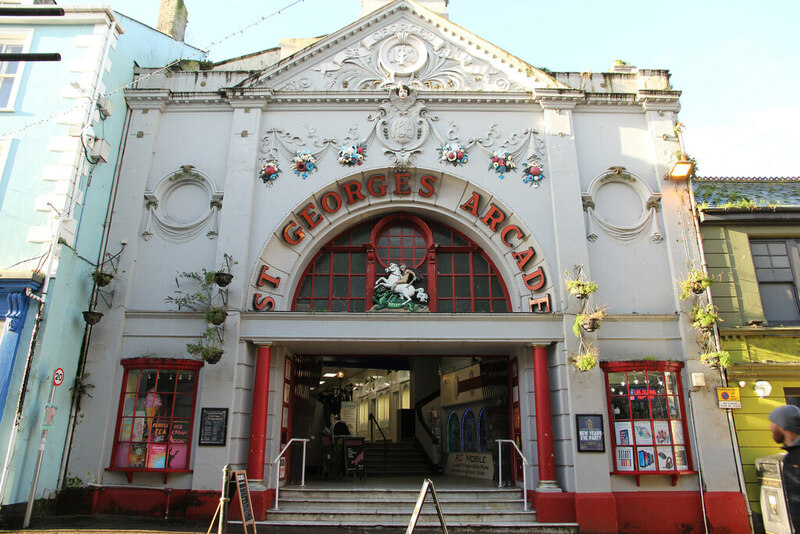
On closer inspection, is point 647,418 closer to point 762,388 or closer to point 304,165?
point 762,388

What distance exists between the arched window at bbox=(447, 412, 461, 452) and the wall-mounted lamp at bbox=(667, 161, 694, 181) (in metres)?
8.83

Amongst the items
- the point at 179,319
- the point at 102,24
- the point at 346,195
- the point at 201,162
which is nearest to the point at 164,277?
the point at 179,319

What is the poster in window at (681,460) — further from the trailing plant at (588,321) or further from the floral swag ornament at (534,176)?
the floral swag ornament at (534,176)

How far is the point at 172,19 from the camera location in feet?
53.5

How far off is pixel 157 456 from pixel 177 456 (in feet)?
1.31

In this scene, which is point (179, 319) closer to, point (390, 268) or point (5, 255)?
point (5, 255)

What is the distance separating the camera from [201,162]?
13016 mm

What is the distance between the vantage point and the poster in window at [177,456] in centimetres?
1103

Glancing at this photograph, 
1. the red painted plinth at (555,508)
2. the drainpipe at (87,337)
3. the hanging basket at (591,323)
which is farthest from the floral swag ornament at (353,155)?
the red painted plinth at (555,508)

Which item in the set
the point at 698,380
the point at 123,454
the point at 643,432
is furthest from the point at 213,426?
the point at 698,380

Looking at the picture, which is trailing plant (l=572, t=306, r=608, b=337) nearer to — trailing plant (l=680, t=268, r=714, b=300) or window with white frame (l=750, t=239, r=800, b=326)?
trailing plant (l=680, t=268, r=714, b=300)

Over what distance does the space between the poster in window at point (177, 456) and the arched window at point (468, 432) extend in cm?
754

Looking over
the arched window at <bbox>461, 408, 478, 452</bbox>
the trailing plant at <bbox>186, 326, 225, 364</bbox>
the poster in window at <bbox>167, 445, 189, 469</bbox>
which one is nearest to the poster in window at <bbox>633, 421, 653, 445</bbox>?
the arched window at <bbox>461, 408, 478, 452</bbox>

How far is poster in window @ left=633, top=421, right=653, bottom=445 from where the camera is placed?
439 inches
